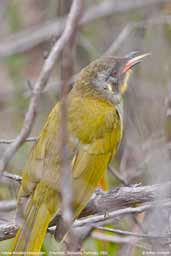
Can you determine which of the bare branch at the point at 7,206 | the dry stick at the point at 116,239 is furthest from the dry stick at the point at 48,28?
the dry stick at the point at 116,239

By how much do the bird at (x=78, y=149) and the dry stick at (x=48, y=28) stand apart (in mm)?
2020

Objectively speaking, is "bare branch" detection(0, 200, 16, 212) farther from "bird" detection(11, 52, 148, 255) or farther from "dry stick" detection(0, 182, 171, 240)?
"dry stick" detection(0, 182, 171, 240)

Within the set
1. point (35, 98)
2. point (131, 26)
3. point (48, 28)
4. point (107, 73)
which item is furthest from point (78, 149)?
point (48, 28)

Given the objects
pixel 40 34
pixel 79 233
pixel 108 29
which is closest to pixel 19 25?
pixel 40 34

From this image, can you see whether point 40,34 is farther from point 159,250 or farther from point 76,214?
point 159,250

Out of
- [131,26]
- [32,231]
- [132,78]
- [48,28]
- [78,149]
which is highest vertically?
[48,28]

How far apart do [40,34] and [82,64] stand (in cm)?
79

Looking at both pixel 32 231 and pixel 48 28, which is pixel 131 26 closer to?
pixel 48 28

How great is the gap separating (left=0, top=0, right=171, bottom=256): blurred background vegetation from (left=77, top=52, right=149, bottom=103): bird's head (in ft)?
1.21

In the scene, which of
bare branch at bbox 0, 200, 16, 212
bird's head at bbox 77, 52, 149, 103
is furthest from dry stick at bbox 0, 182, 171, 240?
bird's head at bbox 77, 52, 149, 103

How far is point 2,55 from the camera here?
30.5ft

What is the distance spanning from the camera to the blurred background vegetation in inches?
251

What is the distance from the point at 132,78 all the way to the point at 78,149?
2.64 meters

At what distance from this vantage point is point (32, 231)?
16.7 ft
